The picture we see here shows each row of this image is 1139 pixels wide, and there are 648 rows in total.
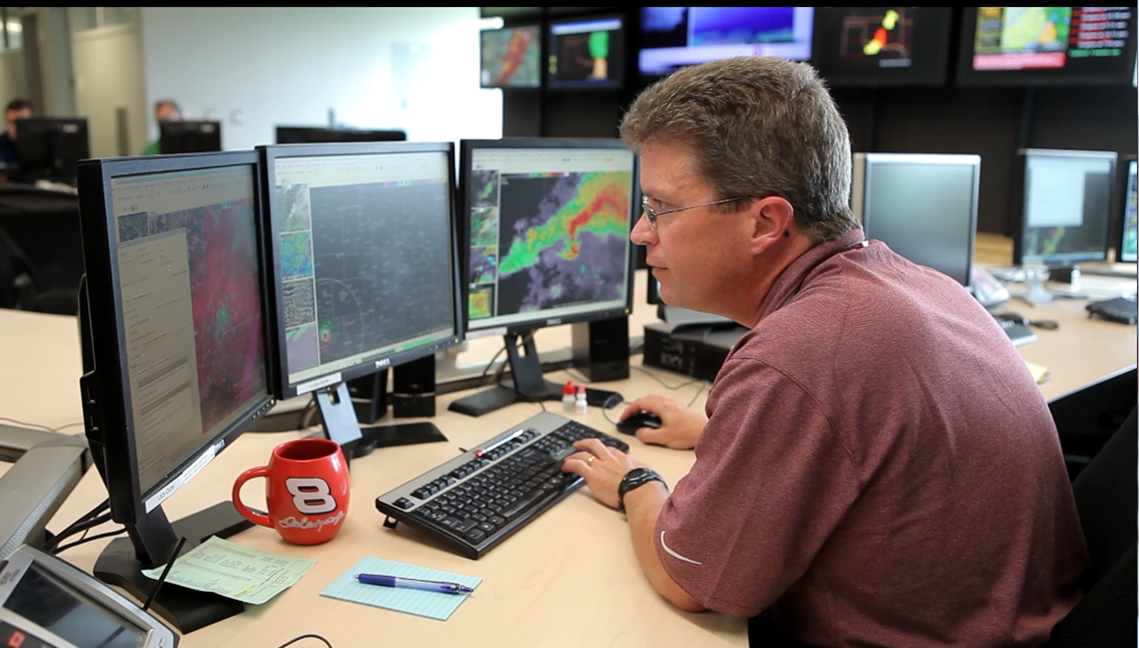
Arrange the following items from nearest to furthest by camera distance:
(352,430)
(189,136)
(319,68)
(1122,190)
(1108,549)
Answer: (1108,549) < (352,430) < (1122,190) < (189,136) < (319,68)

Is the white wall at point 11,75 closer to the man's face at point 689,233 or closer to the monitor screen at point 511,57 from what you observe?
the monitor screen at point 511,57

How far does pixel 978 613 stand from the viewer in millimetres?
994

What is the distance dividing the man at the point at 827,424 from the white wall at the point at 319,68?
6808 mm

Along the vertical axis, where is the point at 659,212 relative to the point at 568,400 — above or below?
above

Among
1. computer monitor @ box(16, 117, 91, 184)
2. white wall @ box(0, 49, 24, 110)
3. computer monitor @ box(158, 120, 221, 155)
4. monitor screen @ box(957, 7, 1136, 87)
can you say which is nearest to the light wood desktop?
computer monitor @ box(158, 120, 221, 155)

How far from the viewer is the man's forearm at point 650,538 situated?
3.28 feet

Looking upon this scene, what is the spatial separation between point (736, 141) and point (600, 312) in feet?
2.91

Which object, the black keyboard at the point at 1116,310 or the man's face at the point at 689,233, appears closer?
the man's face at the point at 689,233

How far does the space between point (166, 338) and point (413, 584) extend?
1.29ft

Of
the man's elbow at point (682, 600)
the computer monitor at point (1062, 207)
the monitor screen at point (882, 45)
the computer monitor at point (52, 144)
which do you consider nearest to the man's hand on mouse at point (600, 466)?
the man's elbow at point (682, 600)

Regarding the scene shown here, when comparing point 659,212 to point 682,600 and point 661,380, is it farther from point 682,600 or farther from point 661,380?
point 661,380

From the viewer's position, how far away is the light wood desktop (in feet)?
3.06

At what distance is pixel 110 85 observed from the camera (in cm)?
809

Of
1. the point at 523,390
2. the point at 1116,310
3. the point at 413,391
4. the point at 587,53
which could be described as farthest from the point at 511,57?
the point at 413,391
